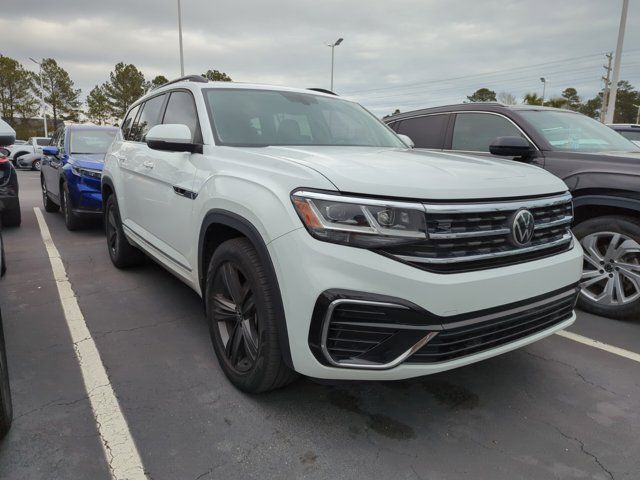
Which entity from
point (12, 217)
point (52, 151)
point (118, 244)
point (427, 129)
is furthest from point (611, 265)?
point (52, 151)

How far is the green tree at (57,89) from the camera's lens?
4859 cm

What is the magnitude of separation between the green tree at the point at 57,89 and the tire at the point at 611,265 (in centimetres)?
5590

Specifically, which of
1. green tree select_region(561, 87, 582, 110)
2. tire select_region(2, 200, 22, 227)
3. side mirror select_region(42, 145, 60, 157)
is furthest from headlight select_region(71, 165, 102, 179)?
green tree select_region(561, 87, 582, 110)

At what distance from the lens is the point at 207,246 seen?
2.84m

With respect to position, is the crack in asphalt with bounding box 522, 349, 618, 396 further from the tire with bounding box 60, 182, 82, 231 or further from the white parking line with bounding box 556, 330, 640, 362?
the tire with bounding box 60, 182, 82, 231

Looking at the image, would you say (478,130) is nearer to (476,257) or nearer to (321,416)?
(476,257)

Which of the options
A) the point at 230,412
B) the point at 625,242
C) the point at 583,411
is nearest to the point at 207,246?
the point at 230,412

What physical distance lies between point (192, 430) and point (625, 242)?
134 inches

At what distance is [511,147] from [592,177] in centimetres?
68

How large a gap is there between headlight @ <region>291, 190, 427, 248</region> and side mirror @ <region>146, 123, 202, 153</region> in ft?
4.39

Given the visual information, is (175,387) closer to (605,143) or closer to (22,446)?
(22,446)

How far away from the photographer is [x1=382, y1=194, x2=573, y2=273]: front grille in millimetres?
1993

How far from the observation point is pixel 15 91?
45781 mm

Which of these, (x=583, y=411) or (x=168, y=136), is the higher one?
(x=168, y=136)
